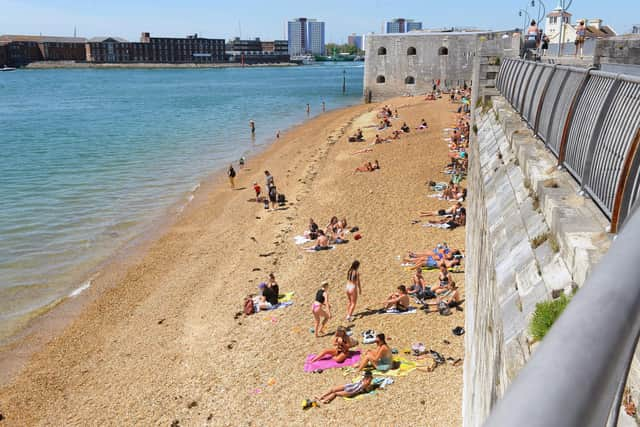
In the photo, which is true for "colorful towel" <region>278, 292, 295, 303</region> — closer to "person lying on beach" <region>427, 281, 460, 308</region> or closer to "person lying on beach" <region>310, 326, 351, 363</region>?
"person lying on beach" <region>310, 326, 351, 363</region>

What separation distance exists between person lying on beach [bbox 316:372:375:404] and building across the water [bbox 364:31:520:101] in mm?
48889

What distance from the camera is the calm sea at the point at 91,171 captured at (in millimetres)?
17812

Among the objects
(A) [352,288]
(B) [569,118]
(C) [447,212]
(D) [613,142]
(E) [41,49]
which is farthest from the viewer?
(E) [41,49]

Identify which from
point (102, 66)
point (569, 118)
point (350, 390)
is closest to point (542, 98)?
point (569, 118)

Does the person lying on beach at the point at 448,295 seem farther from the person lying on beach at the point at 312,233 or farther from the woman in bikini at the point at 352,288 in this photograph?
the person lying on beach at the point at 312,233

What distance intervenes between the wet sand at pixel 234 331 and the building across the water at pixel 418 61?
115 feet

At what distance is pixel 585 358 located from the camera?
2.57 feet

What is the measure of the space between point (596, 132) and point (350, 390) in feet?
20.5

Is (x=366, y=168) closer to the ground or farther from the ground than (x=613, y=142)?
closer to the ground

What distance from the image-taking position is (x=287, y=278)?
1495cm

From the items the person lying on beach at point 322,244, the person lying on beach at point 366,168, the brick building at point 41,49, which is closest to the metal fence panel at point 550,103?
the person lying on beach at point 322,244

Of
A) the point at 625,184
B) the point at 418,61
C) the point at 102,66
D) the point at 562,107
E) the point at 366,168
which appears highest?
the point at 102,66

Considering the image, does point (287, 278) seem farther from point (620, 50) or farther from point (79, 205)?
point (79, 205)

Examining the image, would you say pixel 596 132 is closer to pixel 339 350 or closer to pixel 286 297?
pixel 339 350
